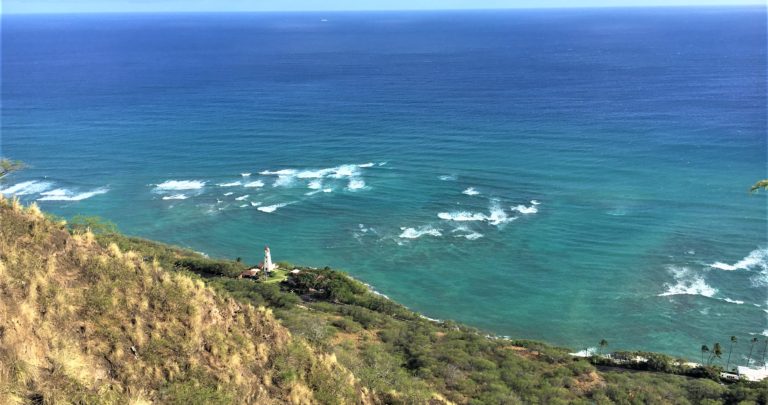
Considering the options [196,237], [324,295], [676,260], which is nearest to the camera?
[324,295]

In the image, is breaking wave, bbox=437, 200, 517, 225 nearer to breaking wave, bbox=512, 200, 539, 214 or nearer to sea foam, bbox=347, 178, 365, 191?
breaking wave, bbox=512, 200, 539, 214

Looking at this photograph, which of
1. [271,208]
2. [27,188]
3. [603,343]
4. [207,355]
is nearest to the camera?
[207,355]

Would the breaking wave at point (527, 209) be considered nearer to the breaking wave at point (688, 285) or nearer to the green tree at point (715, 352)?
the breaking wave at point (688, 285)

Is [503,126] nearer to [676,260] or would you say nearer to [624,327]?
[676,260]

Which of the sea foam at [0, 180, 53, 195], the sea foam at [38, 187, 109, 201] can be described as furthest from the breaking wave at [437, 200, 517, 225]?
the sea foam at [0, 180, 53, 195]

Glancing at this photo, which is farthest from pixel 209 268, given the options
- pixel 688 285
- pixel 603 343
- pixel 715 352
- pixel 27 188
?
pixel 688 285

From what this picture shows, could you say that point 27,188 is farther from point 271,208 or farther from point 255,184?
point 271,208

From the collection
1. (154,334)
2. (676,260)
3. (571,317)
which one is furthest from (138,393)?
(676,260)
